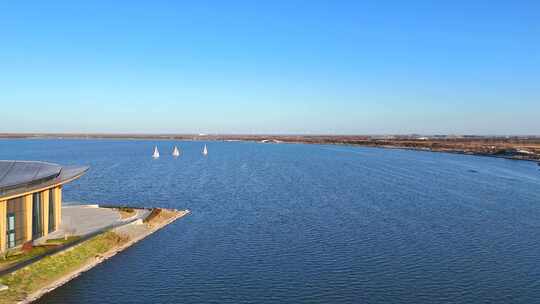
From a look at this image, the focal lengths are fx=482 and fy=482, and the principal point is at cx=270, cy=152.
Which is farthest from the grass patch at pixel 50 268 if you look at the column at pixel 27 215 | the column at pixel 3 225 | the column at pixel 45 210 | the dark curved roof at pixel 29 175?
the dark curved roof at pixel 29 175

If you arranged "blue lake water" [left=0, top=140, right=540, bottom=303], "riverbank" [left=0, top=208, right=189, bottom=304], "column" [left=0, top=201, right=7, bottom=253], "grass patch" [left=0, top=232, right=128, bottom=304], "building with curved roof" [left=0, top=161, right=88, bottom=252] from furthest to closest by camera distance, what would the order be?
"building with curved roof" [left=0, top=161, right=88, bottom=252], "column" [left=0, top=201, right=7, bottom=253], "blue lake water" [left=0, top=140, right=540, bottom=303], "riverbank" [left=0, top=208, right=189, bottom=304], "grass patch" [left=0, top=232, right=128, bottom=304]

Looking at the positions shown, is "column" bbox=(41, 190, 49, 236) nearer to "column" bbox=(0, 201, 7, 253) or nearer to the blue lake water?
"column" bbox=(0, 201, 7, 253)

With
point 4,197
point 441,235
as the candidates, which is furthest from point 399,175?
point 4,197

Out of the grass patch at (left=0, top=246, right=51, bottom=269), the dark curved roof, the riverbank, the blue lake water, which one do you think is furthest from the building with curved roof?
the blue lake water

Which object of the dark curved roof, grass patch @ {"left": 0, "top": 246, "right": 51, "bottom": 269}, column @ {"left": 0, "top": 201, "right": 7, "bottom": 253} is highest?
the dark curved roof

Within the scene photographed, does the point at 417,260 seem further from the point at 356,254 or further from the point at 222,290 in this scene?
the point at 222,290

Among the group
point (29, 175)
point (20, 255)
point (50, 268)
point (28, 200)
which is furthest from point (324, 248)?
point (29, 175)
